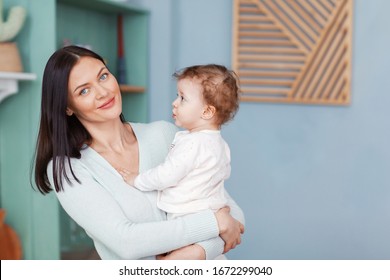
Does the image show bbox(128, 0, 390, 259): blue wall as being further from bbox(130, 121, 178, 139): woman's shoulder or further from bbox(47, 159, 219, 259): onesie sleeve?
bbox(47, 159, 219, 259): onesie sleeve

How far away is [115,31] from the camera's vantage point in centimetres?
341

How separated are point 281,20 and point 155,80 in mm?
780

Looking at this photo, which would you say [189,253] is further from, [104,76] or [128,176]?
[104,76]

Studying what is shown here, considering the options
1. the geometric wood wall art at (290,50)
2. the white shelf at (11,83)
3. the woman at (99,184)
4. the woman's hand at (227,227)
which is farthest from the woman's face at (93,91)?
the geometric wood wall art at (290,50)

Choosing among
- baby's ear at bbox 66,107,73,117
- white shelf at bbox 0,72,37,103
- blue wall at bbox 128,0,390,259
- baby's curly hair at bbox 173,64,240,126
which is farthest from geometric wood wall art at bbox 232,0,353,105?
baby's ear at bbox 66,107,73,117

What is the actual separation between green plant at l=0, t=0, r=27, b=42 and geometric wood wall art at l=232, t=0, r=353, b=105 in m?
1.30

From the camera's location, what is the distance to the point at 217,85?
1.53 meters

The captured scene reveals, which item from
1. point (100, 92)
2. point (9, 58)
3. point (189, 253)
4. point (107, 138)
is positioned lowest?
point (189, 253)

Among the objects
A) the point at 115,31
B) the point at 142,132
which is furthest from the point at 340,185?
the point at 142,132

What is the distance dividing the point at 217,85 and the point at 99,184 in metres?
0.39

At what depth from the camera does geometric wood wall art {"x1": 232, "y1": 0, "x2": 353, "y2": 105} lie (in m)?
3.17

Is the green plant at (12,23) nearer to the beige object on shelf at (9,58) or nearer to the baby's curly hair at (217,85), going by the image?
the beige object on shelf at (9,58)

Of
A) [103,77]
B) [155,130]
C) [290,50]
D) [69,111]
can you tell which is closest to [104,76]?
[103,77]

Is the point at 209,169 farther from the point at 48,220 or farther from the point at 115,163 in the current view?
the point at 48,220
